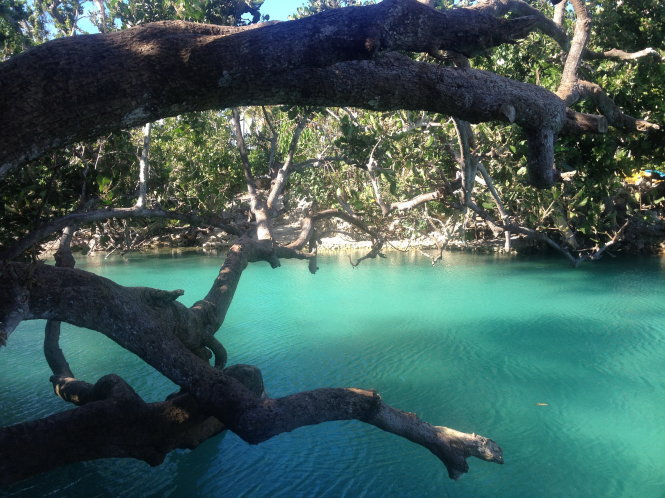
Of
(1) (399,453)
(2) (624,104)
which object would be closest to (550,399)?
(1) (399,453)

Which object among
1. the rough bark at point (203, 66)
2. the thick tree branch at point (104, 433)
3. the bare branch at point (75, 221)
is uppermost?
the rough bark at point (203, 66)

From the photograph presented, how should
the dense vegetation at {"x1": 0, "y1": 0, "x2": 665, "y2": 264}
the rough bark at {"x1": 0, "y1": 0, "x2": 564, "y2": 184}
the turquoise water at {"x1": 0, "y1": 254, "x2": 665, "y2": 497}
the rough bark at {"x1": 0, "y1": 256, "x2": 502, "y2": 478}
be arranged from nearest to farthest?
the rough bark at {"x1": 0, "y1": 0, "x2": 564, "y2": 184}, the rough bark at {"x1": 0, "y1": 256, "x2": 502, "y2": 478}, the turquoise water at {"x1": 0, "y1": 254, "x2": 665, "y2": 497}, the dense vegetation at {"x1": 0, "y1": 0, "x2": 665, "y2": 264}

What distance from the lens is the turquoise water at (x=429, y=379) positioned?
411 centimetres

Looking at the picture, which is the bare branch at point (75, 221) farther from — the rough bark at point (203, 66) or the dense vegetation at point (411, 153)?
the rough bark at point (203, 66)

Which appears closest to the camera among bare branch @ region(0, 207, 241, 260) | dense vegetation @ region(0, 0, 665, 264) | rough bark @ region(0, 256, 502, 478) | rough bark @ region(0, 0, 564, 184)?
rough bark @ region(0, 0, 564, 184)

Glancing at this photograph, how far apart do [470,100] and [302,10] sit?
1564 cm

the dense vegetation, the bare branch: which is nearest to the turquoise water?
the dense vegetation

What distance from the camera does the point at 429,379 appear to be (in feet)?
20.4

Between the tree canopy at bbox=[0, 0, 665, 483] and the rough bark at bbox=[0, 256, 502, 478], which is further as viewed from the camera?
the rough bark at bbox=[0, 256, 502, 478]

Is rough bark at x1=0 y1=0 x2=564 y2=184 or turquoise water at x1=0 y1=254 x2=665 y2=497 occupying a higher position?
rough bark at x1=0 y1=0 x2=564 y2=184

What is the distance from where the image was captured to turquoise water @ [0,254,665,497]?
4.11m

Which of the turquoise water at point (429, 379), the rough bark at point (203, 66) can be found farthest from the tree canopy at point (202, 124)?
the turquoise water at point (429, 379)

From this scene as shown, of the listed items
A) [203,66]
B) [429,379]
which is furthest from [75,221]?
[429,379]

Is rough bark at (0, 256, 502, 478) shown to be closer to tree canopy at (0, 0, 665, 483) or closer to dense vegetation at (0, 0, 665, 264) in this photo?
tree canopy at (0, 0, 665, 483)
